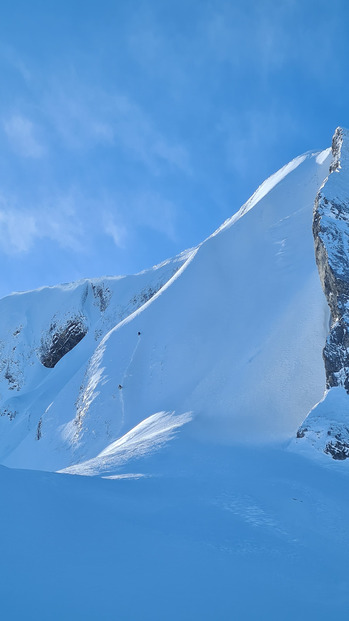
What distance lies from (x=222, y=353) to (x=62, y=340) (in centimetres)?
3629

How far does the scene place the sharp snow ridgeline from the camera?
1786cm

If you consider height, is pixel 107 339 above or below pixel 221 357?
above

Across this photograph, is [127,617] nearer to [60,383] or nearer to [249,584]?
[249,584]

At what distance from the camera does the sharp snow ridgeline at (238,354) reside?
17.9m

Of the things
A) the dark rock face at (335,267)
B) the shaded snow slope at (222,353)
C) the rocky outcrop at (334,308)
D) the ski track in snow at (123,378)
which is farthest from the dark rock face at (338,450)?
the ski track in snow at (123,378)

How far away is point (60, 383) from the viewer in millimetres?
45969

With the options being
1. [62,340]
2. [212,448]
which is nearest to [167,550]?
[212,448]

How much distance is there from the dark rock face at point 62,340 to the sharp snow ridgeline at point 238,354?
1103 cm

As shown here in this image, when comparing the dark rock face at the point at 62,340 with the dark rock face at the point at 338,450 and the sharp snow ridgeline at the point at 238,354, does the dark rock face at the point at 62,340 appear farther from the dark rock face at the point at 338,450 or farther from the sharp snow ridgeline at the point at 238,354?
the dark rock face at the point at 338,450

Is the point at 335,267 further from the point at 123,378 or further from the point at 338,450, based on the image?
the point at 123,378

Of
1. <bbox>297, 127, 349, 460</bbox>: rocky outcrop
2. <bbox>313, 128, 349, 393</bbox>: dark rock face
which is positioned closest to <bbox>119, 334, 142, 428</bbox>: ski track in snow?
<bbox>297, 127, 349, 460</bbox>: rocky outcrop

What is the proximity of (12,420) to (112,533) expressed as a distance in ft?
141

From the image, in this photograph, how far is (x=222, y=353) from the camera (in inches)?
946

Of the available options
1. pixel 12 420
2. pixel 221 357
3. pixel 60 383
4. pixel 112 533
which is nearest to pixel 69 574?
pixel 112 533
